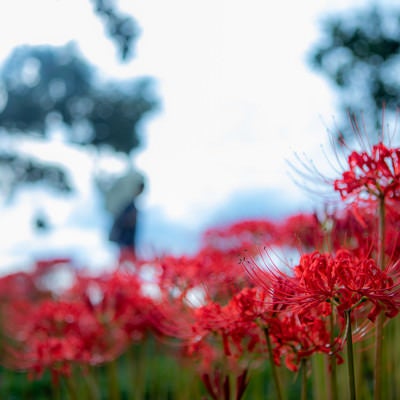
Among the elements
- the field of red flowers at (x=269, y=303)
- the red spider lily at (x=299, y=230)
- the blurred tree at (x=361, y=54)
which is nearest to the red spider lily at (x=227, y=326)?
the field of red flowers at (x=269, y=303)

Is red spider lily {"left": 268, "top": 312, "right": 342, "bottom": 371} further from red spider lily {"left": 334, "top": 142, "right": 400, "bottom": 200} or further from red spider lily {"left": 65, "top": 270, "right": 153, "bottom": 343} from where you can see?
red spider lily {"left": 65, "top": 270, "right": 153, "bottom": 343}

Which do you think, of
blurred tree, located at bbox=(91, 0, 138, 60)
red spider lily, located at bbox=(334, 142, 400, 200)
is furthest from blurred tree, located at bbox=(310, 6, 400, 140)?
red spider lily, located at bbox=(334, 142, 400, 200)

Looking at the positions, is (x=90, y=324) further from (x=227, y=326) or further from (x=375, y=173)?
(x=375, y=173)

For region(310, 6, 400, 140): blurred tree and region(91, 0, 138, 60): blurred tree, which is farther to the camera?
region(310, 6, 400, 140): blurred tree

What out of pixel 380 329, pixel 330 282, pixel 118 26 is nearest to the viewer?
pixel 330 282

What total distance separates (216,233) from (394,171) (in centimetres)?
149

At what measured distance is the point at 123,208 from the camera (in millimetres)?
7125

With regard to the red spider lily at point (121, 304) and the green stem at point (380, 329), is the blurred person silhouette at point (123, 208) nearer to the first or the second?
the red spider lily at point (121, 304)

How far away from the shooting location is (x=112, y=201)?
6.61 metres

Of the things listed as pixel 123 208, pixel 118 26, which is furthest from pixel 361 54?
pixel 118 26

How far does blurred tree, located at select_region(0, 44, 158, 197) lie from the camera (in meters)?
8.88

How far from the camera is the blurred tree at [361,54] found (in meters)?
8.48

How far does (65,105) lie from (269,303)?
8868 millimetres

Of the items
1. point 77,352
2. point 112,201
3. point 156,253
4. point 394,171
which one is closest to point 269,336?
point 394,171
